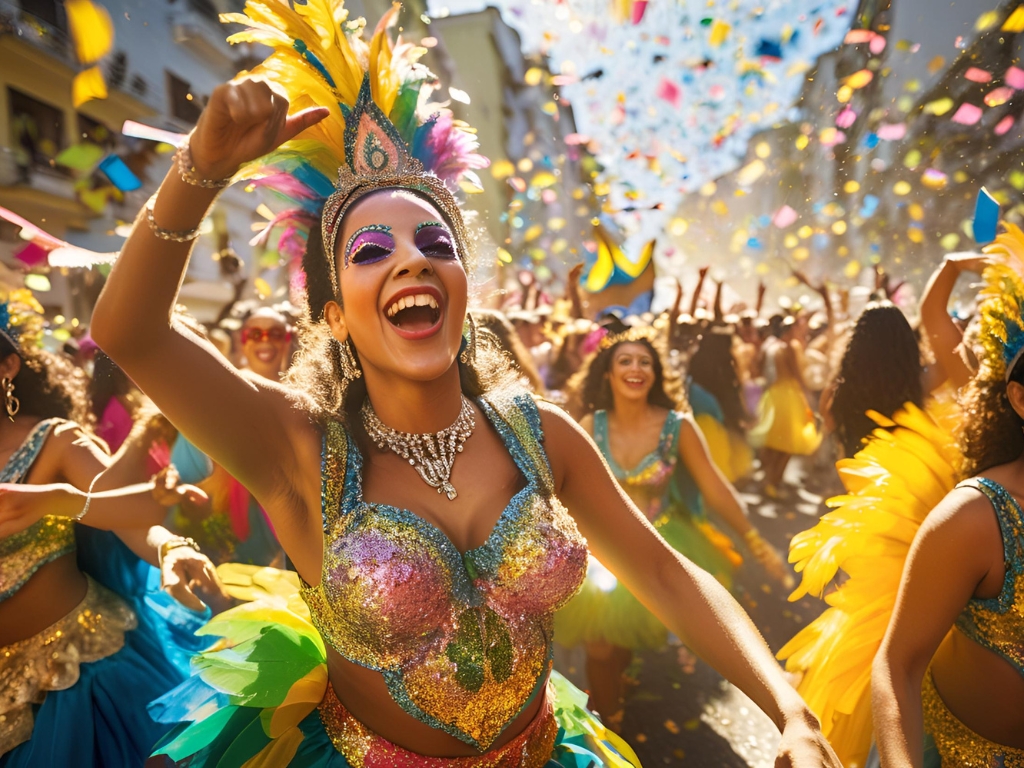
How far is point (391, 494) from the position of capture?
1471mm

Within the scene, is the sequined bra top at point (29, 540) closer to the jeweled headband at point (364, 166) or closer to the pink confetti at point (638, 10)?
the jeweled headband at point (364, 166)

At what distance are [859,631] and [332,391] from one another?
1696 millimetres

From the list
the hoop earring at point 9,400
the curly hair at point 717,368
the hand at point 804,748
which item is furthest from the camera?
the curly hair at point 717,368

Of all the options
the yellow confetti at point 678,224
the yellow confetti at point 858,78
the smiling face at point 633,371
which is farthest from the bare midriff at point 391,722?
the yellow confetti at point 678,224

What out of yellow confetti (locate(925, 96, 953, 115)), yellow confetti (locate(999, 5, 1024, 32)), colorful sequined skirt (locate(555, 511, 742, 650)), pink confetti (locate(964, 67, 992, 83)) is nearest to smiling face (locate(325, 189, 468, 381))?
colorful sequined skirt (locate(555, 511, 742, 650))

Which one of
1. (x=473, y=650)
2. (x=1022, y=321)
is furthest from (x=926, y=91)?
(x=473, y=650)

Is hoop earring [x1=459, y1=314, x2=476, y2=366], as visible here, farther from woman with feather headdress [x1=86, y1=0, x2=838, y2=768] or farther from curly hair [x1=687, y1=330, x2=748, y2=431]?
curly hair [x1=687, y1=330, x2=748, y2=431]

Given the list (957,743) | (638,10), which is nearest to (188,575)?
(957,743)

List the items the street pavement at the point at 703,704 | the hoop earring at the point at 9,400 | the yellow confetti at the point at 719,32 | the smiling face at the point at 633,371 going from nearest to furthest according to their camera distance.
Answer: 1. the hoop earring at the point at 9,400
2. the street pavement at the point at 703,704
3. the smiling face at the point at 633,371
4. the yellow confetti at the point at 719,32

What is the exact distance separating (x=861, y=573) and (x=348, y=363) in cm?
164

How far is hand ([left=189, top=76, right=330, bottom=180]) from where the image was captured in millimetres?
1038

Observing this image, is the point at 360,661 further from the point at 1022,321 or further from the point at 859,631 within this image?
the point at 1022,321

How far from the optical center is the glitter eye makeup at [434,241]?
154 cm

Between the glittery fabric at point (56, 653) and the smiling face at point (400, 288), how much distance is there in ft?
5.35
